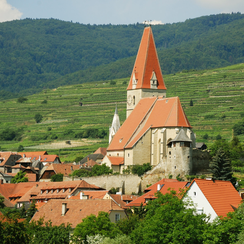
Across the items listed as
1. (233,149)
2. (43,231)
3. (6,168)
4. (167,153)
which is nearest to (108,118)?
(6,168)

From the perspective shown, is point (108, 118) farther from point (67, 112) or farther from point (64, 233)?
point (64, 233)

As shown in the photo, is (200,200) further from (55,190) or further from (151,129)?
(55,190)

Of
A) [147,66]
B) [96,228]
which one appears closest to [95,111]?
[147,66]

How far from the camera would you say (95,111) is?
444 feet

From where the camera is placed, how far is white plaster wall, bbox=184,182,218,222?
118 feet

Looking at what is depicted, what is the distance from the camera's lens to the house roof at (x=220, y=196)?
36.3 meters

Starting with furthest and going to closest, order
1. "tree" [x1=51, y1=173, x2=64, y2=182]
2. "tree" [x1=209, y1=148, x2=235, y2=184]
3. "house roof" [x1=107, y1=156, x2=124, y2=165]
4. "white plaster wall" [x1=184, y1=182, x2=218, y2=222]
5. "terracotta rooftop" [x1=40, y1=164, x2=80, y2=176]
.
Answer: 1. "terracotta rooftop" [x1=40, y1=164, x2=80, y2=176]
2. "tree" [x1=51, y1=173, x2=64, y2=182]
3. "house roof" [x1=107, y1=156, x2=124, y2=165]
4. "tree" [x1=209, y1=148, x2=235, y2=184]
5. "white plaster wall" [x1=184, y1=182, x2=218, y2=222]

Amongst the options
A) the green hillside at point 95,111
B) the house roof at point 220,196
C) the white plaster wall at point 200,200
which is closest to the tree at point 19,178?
the green hillside at point 95,111

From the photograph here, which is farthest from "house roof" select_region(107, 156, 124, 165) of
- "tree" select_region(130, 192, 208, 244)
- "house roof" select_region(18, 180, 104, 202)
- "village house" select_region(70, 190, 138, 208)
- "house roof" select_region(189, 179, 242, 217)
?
"tree" select_region(130, 192, 208, 244)

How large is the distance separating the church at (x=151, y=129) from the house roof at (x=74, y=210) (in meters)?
13.2

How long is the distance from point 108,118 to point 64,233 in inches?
3457

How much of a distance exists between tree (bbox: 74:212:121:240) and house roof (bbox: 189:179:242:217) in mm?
6399

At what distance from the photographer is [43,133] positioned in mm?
125438

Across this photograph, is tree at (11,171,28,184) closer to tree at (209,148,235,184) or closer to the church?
the church
